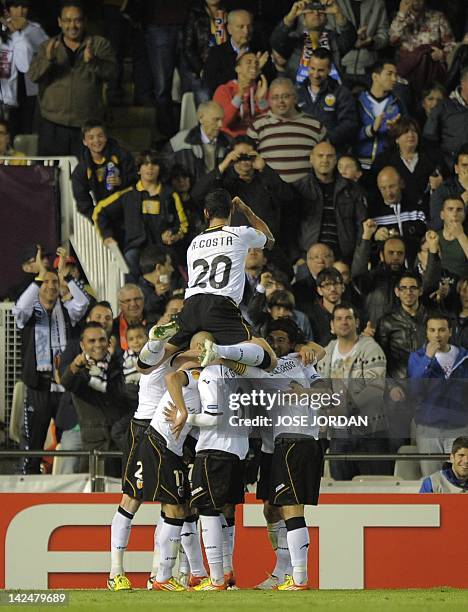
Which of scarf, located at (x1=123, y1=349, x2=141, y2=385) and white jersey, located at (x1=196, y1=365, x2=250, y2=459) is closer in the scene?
white jersey, located at (x1=196, y1=365, x2=250, y2=459)

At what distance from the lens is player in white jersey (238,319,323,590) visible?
33.1ft

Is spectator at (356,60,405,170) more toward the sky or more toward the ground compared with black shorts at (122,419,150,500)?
more toward the sky

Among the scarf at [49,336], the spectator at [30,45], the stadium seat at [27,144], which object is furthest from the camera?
the spectator at [30,45]

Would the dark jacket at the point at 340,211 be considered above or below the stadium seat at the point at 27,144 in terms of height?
below

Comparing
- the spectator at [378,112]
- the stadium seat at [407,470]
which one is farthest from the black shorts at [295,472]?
the spectator at [378,112]

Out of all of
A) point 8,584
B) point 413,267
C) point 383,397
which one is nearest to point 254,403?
point 383,397

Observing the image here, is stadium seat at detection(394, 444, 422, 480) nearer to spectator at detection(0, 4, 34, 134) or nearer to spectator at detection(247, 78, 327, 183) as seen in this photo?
spectator at detection(247, 78, 327, 183)

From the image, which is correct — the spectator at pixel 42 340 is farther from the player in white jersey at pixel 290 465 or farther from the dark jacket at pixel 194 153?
the player in white jersey at pixel 290 465

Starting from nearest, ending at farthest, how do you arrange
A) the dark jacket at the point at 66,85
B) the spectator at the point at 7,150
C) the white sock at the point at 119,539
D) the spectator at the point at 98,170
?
the white sock at the point at 119,539
the spectator at the point at 98,170
the spectator at the point at 7,150
the dark jacket at the point at 66,85

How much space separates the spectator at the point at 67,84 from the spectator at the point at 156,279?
2.17 meters

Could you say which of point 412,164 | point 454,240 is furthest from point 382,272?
point 412,164

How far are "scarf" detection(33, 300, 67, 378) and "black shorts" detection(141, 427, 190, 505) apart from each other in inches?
123

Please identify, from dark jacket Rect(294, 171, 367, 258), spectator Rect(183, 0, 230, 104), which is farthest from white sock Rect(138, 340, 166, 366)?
spectator Rect(183, 0, 230, 104)

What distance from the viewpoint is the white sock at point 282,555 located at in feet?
34.8
